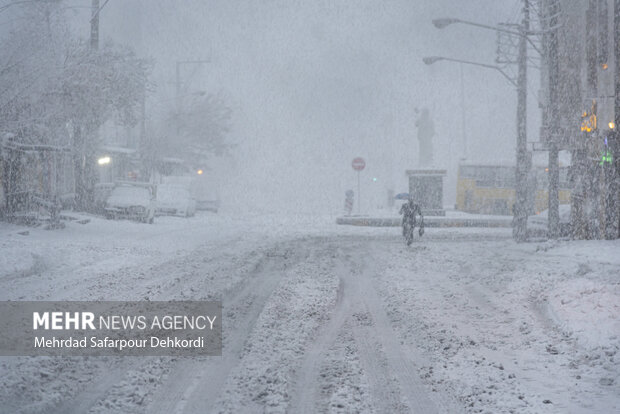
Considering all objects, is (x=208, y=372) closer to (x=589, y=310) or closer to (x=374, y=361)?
(x=374, y=361)

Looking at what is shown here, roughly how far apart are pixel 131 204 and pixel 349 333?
18397 millimetres

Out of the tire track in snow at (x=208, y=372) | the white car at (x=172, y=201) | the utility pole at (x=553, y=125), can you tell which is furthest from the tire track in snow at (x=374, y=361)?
the white car at (x=172, y=201)

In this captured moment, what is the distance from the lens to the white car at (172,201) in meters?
30.5

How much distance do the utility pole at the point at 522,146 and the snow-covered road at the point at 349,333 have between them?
11.1 feet

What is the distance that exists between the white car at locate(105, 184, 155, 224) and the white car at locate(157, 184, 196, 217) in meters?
6.01

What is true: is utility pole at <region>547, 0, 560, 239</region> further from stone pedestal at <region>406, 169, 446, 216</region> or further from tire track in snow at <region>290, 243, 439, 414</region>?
stone pedestal at <region>406, 169, 446, 216</region>

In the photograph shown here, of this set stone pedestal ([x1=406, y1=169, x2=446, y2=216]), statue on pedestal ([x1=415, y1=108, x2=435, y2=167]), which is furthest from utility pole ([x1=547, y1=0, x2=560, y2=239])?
statue on pedestal ([x1=415, y1=108, x2=435, y2=167])

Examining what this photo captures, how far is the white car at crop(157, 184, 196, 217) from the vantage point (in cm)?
3052

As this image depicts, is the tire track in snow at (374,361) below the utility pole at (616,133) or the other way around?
below

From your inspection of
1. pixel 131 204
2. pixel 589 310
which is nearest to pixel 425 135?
pixel 131 204

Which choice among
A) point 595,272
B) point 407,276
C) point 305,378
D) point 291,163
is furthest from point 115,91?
point 291,163

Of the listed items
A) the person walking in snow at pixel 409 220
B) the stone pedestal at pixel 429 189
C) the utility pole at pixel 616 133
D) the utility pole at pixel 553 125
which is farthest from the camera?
the stone pedestal at pixel 429 189

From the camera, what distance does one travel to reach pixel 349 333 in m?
6.98

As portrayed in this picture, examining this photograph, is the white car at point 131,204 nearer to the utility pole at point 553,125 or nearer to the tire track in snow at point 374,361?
the utility pole at point 553,125
